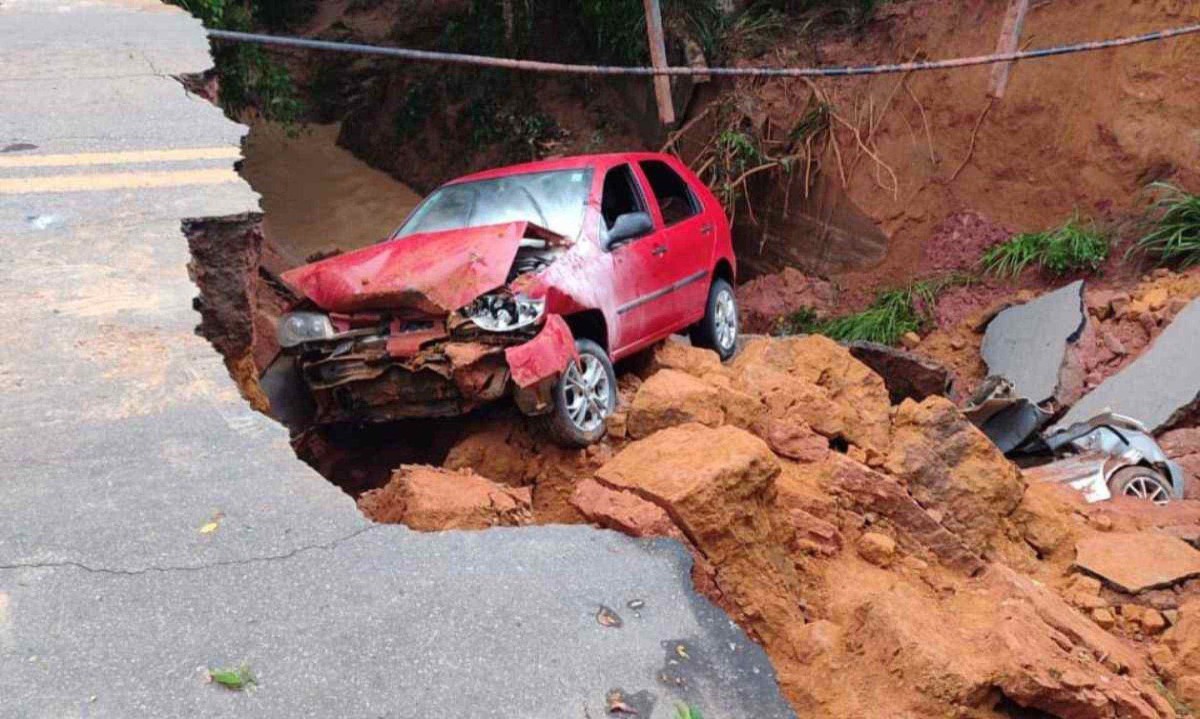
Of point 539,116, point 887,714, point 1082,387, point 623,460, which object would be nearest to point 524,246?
point 623,460

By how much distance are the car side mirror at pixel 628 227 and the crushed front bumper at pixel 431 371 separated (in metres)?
1.21

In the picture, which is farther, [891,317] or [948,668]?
[891,317]

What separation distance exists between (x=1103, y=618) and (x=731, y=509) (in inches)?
88.2

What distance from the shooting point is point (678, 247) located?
25.9 ft

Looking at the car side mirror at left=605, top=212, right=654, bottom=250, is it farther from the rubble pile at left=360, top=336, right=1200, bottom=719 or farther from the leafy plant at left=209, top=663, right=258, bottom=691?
the leafy plant at left=209, top=663, right=258, bottom=691

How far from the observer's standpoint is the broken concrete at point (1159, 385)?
8.53m

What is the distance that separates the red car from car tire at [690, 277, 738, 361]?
1.33m

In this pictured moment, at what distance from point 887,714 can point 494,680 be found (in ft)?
4.63

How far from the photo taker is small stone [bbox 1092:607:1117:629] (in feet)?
15.6

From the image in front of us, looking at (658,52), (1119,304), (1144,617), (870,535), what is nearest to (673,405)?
(870,535)

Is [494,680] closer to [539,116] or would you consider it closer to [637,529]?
[637,529]

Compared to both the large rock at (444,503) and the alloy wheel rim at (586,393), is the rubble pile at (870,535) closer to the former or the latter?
the large rock at (444,503)

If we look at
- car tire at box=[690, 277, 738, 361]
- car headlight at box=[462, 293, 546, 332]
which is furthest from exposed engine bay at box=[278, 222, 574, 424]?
car tire at box=[690, 277, 738, 361]

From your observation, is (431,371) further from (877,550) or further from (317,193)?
(317,193)
